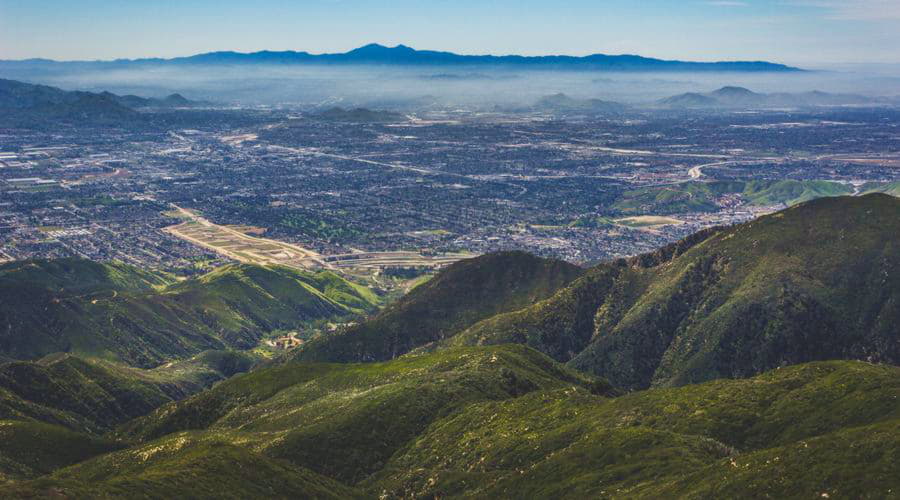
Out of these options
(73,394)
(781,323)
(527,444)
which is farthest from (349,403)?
(781,323)

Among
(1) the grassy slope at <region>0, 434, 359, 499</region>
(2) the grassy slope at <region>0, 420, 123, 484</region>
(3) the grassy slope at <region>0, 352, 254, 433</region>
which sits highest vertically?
(1) the grassy slope at <region>0, 434, 359, 499</region>

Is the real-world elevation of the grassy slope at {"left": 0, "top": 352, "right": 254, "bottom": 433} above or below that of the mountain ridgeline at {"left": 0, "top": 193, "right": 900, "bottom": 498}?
below

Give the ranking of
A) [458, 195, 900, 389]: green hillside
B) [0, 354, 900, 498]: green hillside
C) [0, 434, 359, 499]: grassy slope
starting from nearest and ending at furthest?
[0, 354, 900, 498]: green hillside
[0, 434, 359, 499]: grassy slope
[458, 195, 900, 389]: green hillside

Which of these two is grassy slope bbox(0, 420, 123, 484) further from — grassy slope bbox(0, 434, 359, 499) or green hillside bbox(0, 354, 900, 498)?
green hillside bbox(0, 354, 900, 498)

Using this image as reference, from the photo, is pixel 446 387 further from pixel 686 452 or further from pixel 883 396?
pixel 883 396

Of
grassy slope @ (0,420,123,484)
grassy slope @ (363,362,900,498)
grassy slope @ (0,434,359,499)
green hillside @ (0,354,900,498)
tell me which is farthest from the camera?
grassy slope @ (0,420,123,484)

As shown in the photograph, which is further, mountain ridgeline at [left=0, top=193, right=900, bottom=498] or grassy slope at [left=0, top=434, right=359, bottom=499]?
mountain ridgeline at [left=0, top=193, right=900, bottom=498]

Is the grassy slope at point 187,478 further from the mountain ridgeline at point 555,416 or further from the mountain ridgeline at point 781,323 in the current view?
the mountain ridgeline at point 781,323

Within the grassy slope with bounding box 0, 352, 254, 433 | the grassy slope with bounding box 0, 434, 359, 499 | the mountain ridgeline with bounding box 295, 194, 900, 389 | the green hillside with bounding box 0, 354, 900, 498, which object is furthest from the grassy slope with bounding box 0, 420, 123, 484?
the mountain ridgeline with bounding box 295, 194, 900, 389

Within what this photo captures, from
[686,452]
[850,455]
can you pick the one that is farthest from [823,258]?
[850,455]
